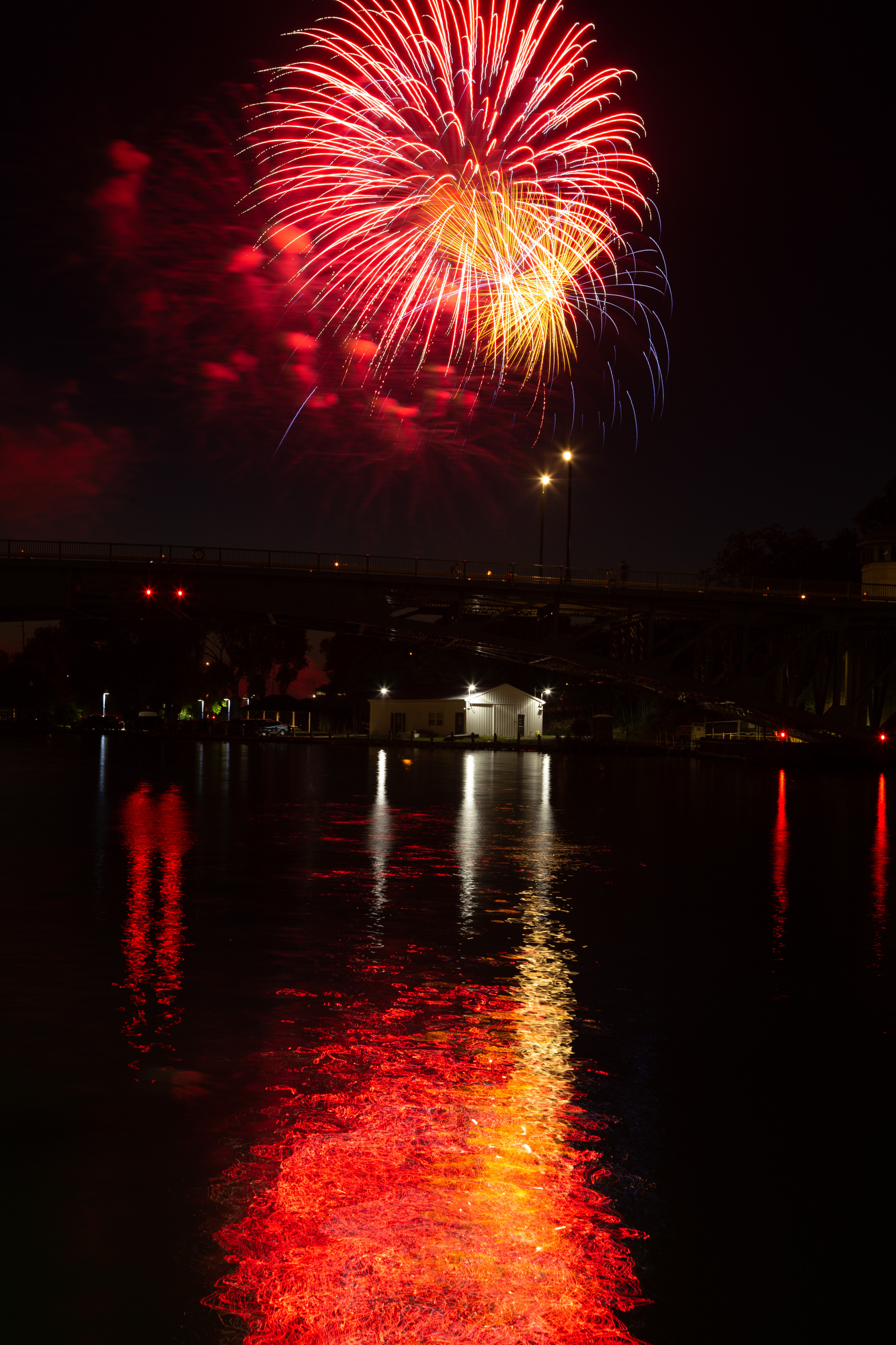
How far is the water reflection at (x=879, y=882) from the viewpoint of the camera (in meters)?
12.3

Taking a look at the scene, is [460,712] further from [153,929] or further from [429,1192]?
[429,1192]

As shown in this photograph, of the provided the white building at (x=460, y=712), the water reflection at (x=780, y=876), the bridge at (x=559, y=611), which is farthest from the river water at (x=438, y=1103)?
the white building at (x=460, y=712)

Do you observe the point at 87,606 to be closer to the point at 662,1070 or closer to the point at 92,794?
the point at 92,794

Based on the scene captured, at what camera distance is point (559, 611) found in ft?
209

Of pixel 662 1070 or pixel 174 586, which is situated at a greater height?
pixel 174 586

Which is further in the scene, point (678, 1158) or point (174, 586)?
point (174, 586)

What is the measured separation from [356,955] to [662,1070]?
4120 mm

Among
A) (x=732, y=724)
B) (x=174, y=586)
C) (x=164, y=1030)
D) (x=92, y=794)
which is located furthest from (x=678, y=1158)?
(x=732, y=724)

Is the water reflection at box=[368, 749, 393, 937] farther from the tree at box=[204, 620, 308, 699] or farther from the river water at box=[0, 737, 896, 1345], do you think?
the tree at box=[204, 620, 308, 699]

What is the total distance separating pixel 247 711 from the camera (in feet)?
431

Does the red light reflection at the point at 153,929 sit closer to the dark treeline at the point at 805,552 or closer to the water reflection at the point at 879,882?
the water reflection at the point at 879,882

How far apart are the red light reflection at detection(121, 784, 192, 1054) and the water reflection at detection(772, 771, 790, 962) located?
5.85 metres

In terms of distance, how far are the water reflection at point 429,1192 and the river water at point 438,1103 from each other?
2cm

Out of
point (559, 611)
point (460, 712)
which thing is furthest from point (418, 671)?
point (559, 611)
